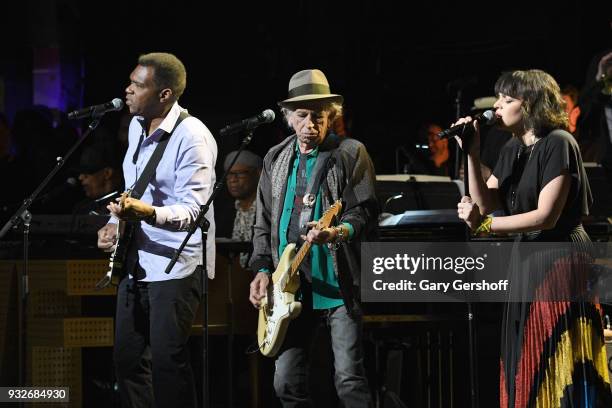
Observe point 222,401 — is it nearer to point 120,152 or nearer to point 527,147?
point 120,152

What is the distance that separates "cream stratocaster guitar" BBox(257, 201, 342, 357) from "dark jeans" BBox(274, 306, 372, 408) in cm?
8

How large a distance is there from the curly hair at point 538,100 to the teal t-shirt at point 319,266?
104 cm

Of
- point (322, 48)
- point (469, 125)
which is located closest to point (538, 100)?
point (469, 125)

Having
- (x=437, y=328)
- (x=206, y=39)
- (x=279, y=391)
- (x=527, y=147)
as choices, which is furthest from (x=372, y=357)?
(x=206, y=39)

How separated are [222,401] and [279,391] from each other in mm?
2451

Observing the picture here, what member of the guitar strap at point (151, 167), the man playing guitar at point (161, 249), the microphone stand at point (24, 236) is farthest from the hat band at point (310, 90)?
the microphone stand at point (24, 236)

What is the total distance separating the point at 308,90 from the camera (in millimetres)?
5629

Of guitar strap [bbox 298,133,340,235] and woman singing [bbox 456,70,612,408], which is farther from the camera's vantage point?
guitar strap [bbox 298,133,340,235]

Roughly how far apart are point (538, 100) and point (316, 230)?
125 cm

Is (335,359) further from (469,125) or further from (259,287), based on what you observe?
(469,125)

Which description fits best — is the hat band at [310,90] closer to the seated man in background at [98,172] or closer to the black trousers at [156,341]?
the black trousers at [156,341]

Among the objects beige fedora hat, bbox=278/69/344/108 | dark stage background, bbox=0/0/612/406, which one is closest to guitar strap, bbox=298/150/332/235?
beige fedora hat, bbox=278/69/344/108

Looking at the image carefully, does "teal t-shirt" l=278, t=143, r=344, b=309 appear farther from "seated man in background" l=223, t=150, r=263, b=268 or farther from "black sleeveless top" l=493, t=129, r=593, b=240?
"seated man in background" l=223, t=150, r=263, b=268

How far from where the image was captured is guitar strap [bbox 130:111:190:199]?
5.40 metres
